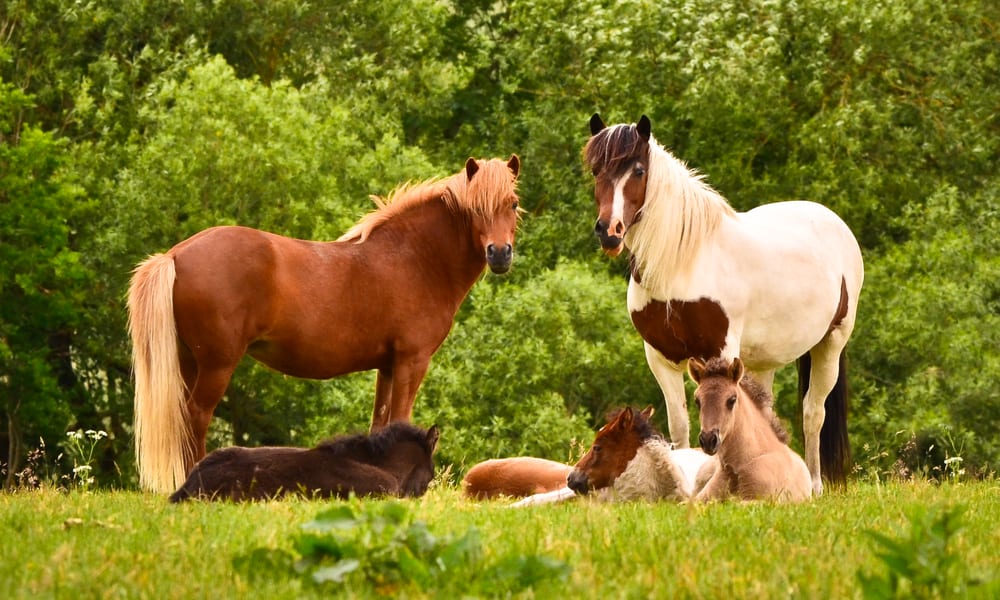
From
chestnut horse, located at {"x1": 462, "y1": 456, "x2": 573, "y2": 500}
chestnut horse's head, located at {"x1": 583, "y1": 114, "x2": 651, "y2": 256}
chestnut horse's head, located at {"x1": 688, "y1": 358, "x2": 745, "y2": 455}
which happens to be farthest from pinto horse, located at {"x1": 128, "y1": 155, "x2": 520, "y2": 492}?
chestnut horse's head, located at {"x1": 688, "y1": 358, "x2": 745, "y2": 455}

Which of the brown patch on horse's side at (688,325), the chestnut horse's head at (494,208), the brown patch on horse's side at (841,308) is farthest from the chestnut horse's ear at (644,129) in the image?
the brown patch on horse's side at (841,308)

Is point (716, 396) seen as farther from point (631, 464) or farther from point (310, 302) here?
point (310, 302)

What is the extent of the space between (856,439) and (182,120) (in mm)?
13907

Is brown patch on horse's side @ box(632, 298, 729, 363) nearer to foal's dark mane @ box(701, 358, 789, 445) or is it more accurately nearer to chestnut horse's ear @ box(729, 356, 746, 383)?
foal's dark mane @ box(701, 358, 789, 445)

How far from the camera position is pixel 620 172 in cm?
823

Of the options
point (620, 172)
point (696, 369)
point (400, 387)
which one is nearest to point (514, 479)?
point (400, 387)

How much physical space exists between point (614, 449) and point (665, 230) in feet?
4.48

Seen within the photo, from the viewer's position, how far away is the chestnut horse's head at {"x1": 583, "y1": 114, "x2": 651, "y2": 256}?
8.16 metres

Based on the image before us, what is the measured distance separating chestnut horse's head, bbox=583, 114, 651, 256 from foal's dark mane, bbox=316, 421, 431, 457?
1559 millimetres

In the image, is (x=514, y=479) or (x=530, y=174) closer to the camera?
(x=514, y=479)

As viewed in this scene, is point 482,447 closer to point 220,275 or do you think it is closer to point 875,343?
point 875,343

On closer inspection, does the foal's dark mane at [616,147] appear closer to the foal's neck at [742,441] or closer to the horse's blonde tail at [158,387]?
the foal's neck at [742,441]

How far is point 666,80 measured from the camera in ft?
92.5

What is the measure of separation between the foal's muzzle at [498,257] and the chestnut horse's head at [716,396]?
187 centimetres
